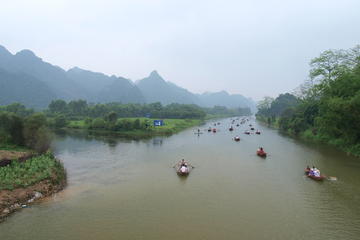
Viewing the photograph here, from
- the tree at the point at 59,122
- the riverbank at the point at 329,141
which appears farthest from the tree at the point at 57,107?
the riverbank at the point at 329,141

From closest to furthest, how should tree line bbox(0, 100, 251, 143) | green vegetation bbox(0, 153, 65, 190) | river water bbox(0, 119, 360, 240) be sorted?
river water bbox(0, 119, 360, 240), green vegetation bbox(0, 153, 65, 190), tree line bbox(0, 100, 251, 143)

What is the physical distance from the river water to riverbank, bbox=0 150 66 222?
3.39 feet

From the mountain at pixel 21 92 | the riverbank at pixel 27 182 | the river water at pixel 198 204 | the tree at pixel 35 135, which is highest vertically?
the mountain at pixel 21 92

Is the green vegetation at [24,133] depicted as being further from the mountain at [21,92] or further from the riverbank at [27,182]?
the mountain at [21,92]

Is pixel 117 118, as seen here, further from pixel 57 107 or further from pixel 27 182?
pixel 27 182

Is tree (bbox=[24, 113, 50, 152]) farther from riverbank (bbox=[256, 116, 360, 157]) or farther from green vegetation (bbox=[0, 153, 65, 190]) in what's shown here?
riverbank (bbox=[256, 116, 360, 157])

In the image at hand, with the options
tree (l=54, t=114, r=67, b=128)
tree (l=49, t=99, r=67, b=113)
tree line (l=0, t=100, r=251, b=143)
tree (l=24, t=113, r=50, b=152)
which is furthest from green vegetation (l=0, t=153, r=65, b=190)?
tree (l=49, t=99, r=67, b=113)

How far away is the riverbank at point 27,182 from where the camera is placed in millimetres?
18938

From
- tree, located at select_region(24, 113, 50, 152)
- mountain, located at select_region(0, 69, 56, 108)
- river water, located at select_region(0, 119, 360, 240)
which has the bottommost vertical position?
river water, located at select_region(0, 119, 360, 240)

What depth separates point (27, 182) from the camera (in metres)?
21.4

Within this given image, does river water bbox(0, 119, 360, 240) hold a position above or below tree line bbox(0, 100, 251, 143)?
below

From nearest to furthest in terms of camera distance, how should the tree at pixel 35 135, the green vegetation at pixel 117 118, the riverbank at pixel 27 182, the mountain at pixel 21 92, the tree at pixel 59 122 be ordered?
the riverbank at pixel 27 182, the tree at pixel 35 135, the green vegetation at pixel 117 118, the tree at pixel 59 122, the mountain at pixel 21 92

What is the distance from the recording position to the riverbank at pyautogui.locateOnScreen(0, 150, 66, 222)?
746 inches

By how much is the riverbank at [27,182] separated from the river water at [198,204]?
1034 millimetres
